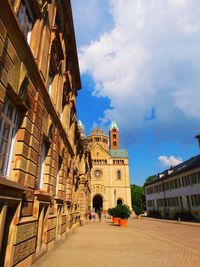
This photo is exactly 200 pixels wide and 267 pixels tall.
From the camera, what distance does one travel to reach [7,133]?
6.34 m

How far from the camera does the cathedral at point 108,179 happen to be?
66312 millimetres

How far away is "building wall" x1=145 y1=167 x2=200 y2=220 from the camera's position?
3148 cm

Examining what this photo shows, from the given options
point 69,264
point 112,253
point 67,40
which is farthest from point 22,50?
point 67,40

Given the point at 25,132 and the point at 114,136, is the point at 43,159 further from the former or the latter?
the point at 114,136

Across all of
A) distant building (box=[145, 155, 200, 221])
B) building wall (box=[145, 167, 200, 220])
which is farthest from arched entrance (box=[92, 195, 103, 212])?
building wall (box=[145, 167, 200, 220])

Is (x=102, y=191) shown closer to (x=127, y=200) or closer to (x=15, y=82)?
(x=127, y=200)

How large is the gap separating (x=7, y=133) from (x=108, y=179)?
64964mm

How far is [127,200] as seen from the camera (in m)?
66.9

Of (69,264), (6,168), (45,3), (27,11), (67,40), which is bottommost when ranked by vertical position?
(69,264)

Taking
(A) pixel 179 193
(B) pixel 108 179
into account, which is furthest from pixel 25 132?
(B) pixel 108 179

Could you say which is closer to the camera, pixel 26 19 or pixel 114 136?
pixel 26 19

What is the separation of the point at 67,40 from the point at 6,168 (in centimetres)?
1233

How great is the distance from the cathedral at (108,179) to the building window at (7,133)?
61.2 meters

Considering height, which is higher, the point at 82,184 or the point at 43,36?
the point at 43,36
